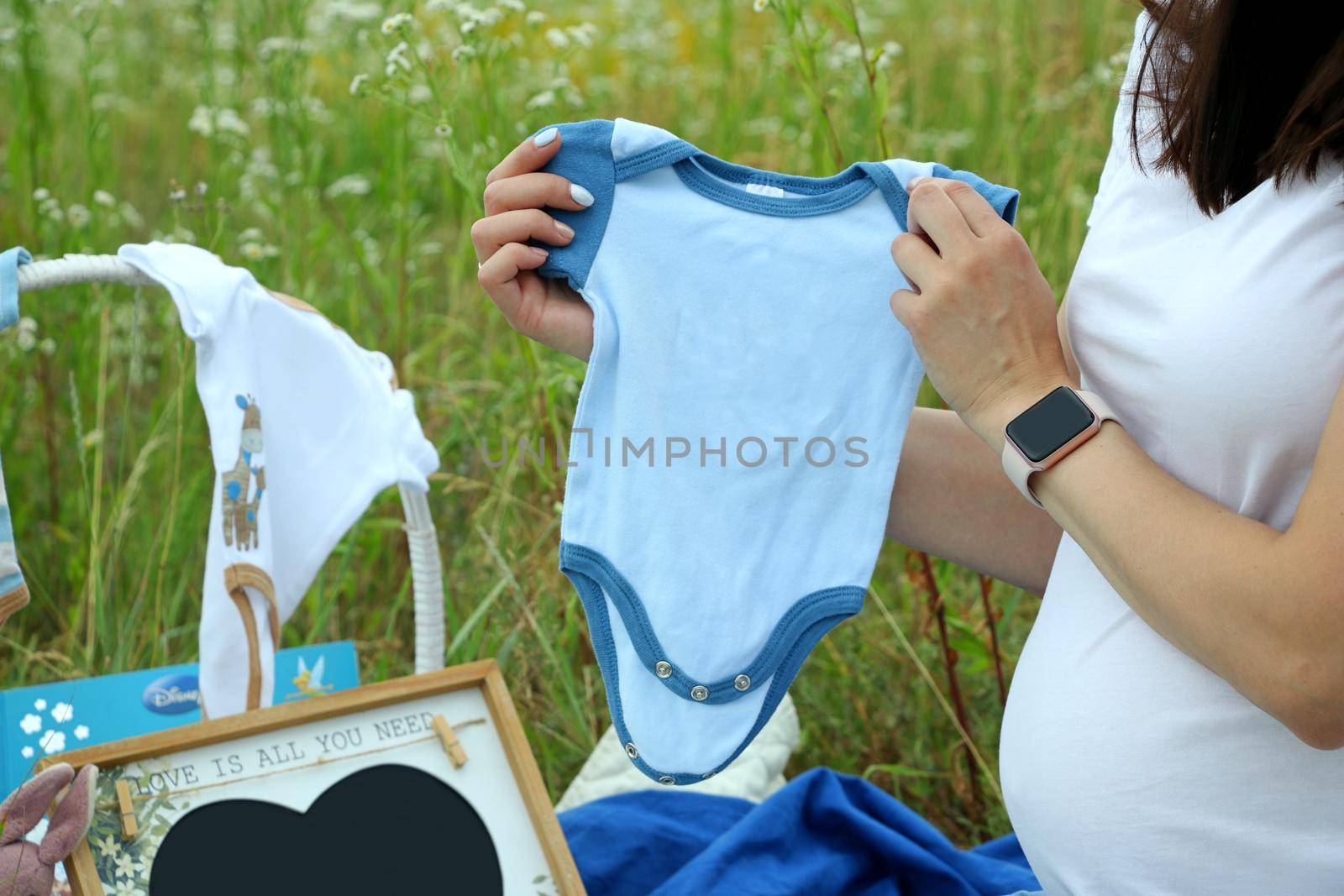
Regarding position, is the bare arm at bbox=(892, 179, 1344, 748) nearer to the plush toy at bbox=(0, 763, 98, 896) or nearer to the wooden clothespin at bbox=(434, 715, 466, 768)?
the wooden clothespin at bbox=(434, 715, 466, 768)

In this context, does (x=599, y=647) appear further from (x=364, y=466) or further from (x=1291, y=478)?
(x=1291, y=478)

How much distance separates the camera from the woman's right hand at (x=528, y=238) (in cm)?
123

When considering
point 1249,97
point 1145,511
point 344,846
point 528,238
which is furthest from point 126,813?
point 1249,97

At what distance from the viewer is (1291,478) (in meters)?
1.01

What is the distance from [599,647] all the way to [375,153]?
253 cm

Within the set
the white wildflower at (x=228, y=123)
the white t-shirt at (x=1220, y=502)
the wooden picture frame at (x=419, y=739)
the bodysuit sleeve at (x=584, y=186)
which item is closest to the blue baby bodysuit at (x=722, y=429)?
the bodysuit sleeve at (x=584, y=186)

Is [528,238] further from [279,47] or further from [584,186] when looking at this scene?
[279,47]

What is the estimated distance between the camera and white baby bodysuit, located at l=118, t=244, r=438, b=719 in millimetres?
1345

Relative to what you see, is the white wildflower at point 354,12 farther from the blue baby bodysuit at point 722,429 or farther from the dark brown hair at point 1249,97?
the dark brown hair at point 1249,97

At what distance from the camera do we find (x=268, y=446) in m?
1.48

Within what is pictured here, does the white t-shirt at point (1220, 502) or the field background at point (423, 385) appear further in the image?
the field background at point (423, 385)

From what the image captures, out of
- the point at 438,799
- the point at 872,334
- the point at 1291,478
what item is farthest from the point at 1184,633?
the point at 438,799

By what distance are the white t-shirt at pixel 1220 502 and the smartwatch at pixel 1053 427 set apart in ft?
0.23

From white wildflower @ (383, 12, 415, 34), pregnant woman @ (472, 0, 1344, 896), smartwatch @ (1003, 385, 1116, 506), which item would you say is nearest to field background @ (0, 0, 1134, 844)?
white wildflower @ (383, 12, 415, 34)
